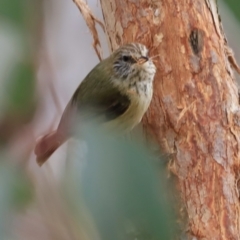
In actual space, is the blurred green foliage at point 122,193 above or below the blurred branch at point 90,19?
above

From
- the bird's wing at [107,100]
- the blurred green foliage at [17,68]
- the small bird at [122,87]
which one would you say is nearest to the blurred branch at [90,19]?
the small bird at [122,87]

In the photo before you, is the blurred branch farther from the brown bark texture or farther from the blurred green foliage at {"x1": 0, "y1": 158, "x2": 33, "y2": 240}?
the blurred green foliage at {"x1": 0, "y1": 158, "x2": 33, "y2": 240}

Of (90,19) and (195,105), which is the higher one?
(90,19)

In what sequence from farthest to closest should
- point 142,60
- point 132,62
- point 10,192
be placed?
point 132,62 < point 142,60 < point 10,192

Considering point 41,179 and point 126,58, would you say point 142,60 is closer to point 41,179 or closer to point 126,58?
point 126,58

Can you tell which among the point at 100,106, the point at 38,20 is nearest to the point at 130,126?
the point at 100,106

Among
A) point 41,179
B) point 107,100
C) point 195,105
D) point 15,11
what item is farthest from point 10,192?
point 107,100

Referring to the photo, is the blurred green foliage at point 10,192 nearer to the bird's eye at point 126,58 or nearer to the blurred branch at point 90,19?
the bird's eye at point 126,58
